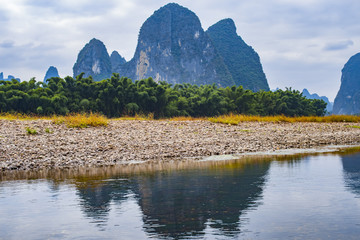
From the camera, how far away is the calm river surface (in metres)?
6.68

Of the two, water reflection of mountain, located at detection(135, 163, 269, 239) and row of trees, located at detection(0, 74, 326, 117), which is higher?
row of trees, located at detection(0, 74, 326, 117)

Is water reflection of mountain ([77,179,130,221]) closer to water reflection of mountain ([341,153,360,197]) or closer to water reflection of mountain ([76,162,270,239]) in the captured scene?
water reflection of mountain ([76,162,270,239])

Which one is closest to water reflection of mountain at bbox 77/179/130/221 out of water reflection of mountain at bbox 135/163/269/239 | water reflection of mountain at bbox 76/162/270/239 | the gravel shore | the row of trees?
water reflection of mountain at bbox 76/162/270/239

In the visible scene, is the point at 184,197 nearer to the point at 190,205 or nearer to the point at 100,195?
the point at 190,205

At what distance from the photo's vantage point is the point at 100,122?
28.2 meters

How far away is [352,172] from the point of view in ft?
42.7

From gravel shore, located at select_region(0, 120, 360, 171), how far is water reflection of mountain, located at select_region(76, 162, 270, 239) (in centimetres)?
564

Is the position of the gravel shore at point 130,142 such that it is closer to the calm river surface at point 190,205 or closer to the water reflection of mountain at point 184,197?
the calm river surface at point 190,205

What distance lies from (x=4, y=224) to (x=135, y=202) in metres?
3.01

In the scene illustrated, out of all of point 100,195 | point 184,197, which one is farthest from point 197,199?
point 100,195

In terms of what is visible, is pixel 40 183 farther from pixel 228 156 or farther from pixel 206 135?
pixel 206 135

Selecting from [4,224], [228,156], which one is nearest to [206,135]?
[228,156]

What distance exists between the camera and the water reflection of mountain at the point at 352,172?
10275 millimetres

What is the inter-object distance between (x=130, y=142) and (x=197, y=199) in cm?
1361
